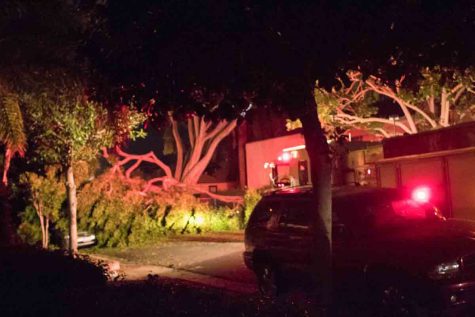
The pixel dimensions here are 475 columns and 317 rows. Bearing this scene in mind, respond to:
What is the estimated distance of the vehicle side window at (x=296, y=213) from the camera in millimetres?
8867

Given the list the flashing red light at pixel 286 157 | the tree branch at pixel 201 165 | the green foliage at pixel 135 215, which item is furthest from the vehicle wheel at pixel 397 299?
the tree branch at pixel 201 165

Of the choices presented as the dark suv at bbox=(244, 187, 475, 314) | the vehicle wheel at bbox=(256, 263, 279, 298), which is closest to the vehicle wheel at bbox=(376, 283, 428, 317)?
the dark suv at bbox=(244, 187, 475, 314)

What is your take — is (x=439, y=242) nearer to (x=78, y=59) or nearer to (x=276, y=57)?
(x=276, y=57)

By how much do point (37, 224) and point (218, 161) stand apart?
2287cm

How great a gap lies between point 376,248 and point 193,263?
733cm

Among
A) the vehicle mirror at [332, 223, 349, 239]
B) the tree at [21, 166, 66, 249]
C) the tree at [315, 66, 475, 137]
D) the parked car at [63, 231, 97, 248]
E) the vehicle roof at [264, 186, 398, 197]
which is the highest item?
the tree at [315, 66, 475, 137]

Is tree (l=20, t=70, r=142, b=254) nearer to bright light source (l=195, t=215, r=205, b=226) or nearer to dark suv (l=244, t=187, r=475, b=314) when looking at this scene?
dark suv (l=244, t=187, r=475, b=314)

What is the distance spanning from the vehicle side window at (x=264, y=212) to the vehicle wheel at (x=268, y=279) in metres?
0.72

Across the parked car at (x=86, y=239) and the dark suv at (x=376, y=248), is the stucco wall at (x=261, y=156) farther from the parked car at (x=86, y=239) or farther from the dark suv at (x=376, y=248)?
the dark suv at (x=376, y=248)

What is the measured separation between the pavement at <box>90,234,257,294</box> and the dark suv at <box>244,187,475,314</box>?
103 centimetres

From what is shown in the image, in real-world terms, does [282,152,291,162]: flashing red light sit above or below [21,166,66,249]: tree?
above

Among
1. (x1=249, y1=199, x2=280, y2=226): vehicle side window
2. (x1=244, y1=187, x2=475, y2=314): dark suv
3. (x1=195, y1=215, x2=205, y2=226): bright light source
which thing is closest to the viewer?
(x1=244, y1=187, x2=475, y2=314): dark suv

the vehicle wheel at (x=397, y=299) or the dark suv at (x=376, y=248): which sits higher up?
the dark suv at (x=376, y=248)

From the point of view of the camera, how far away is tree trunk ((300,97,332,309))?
18.7ft
